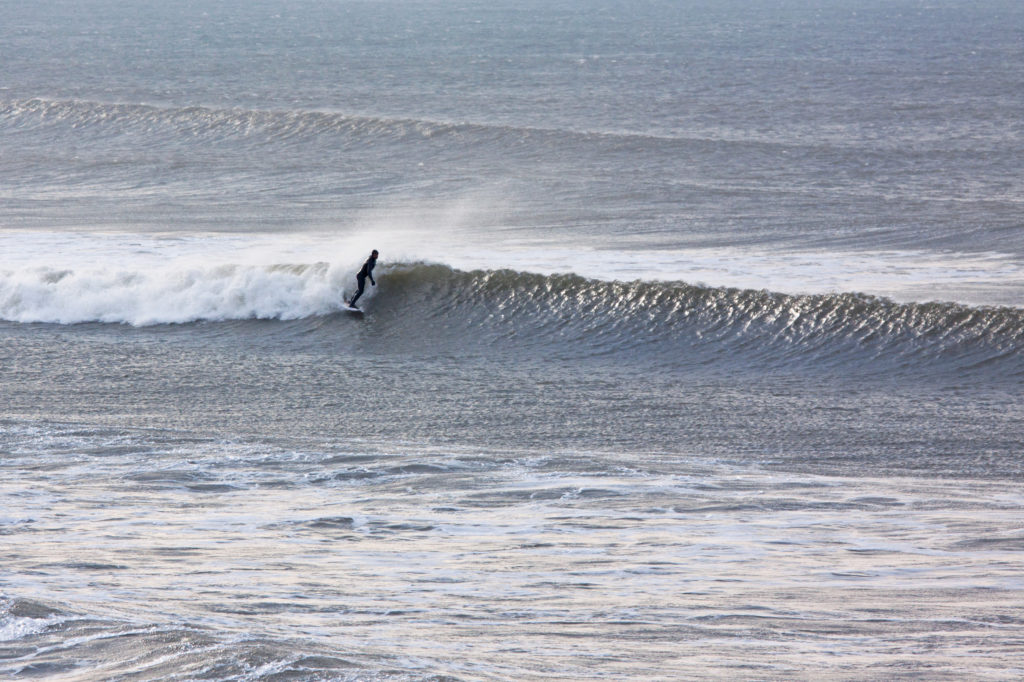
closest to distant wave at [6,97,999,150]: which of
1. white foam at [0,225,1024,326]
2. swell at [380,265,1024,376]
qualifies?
white foam at [0,225,1024,326]

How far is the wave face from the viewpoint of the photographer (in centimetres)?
1563

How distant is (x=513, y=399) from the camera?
14125 mm

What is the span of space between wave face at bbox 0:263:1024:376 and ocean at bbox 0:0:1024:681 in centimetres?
7

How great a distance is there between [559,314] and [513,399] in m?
3.78

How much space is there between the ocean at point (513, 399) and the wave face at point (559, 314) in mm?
72

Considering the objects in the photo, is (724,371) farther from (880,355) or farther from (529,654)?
(529,654)

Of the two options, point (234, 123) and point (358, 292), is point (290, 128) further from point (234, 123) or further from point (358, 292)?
point (358, 292)

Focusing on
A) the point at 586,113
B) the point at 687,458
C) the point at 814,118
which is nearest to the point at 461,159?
the point at 586,113

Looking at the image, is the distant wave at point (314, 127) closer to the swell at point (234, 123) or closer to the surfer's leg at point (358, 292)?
the swell at point (234, 123)

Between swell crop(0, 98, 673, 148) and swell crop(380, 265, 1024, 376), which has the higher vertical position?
swell crop(0, 98, 673, 148)

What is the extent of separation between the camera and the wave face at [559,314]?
15.6 m

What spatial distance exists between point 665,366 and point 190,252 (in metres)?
10.0

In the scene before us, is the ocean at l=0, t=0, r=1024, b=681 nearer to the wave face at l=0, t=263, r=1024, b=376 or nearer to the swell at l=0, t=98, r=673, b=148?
the wave face at l=0, t=263, r=1024, b=376

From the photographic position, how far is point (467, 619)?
6980 mm
